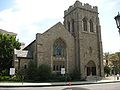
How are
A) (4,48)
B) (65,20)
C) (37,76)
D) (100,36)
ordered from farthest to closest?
(65,20) < (100,36) < (4,48) < (37,76)

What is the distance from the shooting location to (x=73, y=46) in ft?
157

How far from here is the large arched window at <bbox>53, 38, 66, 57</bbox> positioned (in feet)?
150

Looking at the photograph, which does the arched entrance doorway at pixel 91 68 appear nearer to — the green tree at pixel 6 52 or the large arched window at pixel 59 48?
the large arched window at pixel 59 48

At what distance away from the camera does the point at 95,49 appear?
5041cm

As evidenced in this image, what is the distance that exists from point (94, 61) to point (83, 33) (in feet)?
23.8

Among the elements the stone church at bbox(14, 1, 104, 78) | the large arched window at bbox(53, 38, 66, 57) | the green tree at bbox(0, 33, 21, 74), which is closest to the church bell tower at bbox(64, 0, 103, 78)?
the stone church at bbox(14, 1, 104, 78)

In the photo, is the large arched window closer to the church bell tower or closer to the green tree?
the church bell tower

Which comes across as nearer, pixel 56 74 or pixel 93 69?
pixel 56 74

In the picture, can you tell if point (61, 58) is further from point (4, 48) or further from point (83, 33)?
point (4, 48)

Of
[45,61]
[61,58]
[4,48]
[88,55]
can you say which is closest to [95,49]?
[88,55]

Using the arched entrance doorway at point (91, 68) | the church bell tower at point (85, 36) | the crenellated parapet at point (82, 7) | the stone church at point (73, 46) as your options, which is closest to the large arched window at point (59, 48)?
the stone church at point (73, 46)

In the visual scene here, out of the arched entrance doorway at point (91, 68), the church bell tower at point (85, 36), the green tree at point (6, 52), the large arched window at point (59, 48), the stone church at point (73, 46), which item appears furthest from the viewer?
the arched entrance doorway at point (91, 68)

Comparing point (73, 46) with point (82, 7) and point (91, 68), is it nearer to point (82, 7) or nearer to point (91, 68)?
point (91, 68)

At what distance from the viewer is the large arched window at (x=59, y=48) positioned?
45.7 metres
